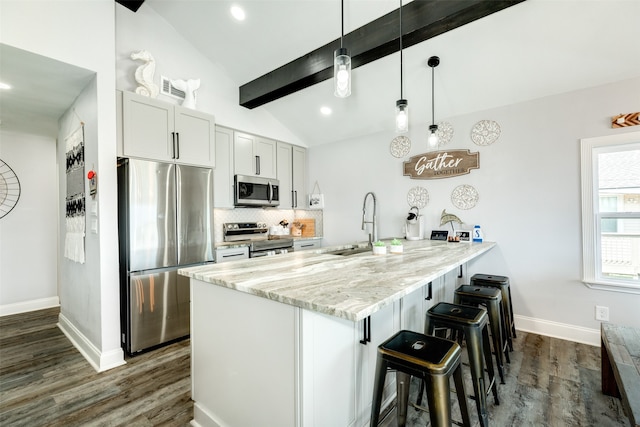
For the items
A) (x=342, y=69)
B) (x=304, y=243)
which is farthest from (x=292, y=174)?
(x=342, y=69)

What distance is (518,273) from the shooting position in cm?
309

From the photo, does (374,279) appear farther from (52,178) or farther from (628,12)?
(52,178)

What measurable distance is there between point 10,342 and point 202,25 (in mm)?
3944

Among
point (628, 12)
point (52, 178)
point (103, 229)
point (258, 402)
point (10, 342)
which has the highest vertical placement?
point (628, 12)

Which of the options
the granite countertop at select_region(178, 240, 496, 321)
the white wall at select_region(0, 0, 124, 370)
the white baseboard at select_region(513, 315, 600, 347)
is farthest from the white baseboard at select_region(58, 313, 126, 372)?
the white baseboard at select_region(513, 315, 600, 347)

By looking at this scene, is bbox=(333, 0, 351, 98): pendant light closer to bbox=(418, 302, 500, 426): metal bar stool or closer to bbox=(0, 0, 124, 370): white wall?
bbox=(418, 302, 500, 426): metal bar stool

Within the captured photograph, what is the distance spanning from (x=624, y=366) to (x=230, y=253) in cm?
340

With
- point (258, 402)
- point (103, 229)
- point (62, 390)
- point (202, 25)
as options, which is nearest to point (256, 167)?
point (202, 25)

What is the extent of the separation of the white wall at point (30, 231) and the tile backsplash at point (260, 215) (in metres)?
2.48

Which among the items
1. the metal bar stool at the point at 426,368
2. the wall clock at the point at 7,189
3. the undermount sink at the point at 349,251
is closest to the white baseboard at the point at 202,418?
the metal bar stool at the point at 426,368

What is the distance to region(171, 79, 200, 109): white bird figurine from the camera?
3.23 metres

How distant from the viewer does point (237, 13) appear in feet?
9.74

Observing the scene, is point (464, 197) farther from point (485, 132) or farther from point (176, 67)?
point (176, 67)

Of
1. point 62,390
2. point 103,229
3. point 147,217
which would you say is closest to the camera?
point 62,390
